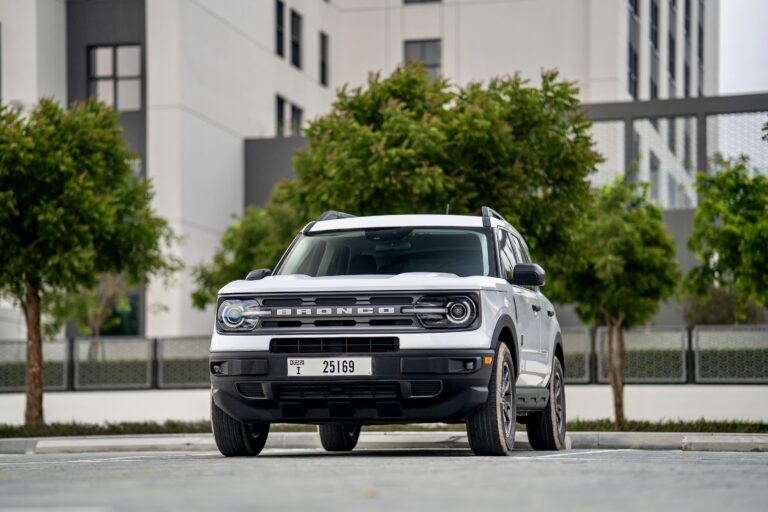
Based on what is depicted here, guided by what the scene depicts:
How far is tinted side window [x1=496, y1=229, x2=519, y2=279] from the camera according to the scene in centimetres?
1197

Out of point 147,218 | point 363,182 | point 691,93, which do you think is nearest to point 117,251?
point 147,218

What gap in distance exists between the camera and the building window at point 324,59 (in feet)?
167

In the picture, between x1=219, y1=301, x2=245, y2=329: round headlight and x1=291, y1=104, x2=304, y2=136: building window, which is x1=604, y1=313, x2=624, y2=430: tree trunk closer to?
x1=219, y1=301, x2=245, y2=329: round headlight

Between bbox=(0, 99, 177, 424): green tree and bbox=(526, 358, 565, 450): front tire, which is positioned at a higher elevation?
bbox=(0, 99, 177, 424): green tree

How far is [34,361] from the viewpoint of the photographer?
76.4 feet

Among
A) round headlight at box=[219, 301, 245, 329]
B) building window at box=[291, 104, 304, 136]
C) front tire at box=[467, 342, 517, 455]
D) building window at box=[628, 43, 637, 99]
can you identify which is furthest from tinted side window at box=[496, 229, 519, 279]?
building window at box=[628, 43, 637, 99]

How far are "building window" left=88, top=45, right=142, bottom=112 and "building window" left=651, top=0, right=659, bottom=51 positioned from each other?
22.1 m

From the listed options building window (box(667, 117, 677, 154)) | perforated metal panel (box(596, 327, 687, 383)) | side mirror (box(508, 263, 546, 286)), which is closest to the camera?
side mirror (box(508, 263, 546, 286))

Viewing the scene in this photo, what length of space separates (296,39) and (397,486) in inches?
1651

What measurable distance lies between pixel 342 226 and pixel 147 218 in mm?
11695

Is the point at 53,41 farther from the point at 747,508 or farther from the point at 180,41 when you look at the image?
the point at 747,508

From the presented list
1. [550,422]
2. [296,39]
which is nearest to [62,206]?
[550,422]

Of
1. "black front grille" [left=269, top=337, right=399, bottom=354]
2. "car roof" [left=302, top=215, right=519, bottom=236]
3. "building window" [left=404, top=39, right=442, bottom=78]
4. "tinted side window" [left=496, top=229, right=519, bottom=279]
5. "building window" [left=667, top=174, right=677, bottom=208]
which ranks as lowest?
"black front grille" [left=269, top=337, right=399, bottom=354]

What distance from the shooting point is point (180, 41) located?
38.9 m
